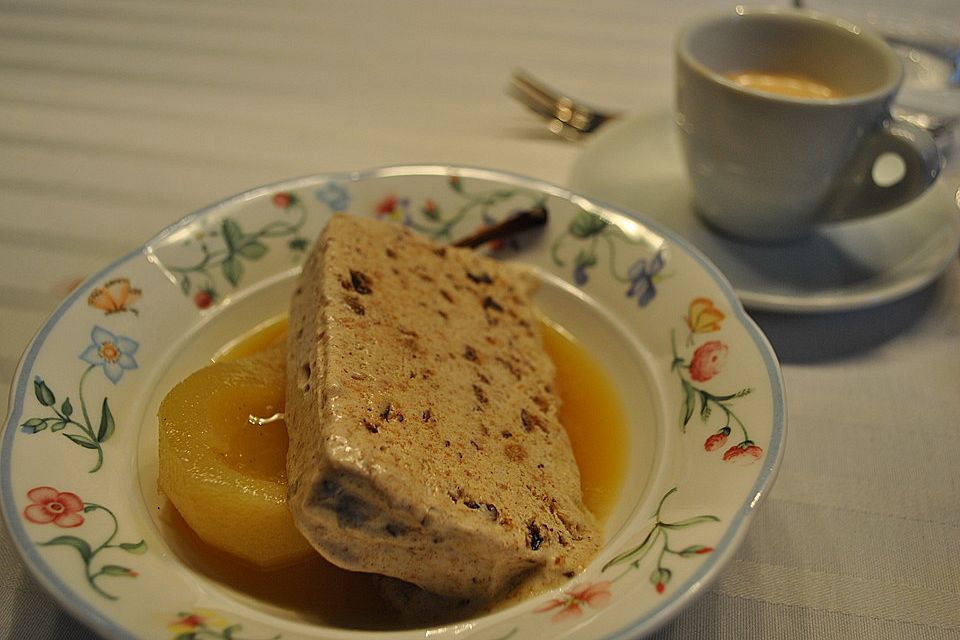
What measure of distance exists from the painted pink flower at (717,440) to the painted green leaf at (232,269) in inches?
39.9

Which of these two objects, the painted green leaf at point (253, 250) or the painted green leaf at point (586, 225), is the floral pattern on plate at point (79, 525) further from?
the painted green leaf at point (586, 225)

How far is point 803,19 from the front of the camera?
6.68 ft

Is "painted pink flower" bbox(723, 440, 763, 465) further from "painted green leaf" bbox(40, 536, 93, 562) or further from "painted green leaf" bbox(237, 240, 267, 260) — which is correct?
"painted green leaf" bbox(237, 240, 267, 260)

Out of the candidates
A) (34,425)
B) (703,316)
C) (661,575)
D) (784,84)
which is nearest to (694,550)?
(661,575)

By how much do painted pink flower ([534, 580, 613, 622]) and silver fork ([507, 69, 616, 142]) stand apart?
166 cm

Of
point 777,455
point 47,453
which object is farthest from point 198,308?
point 777,455

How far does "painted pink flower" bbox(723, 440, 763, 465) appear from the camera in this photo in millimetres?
1120

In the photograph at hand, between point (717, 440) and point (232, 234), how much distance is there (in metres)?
1.07

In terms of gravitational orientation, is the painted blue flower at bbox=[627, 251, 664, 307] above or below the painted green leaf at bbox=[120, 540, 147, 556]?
below

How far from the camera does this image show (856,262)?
1.86 metres

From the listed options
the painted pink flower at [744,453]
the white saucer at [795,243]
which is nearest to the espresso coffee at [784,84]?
the white saucer at [795,243]

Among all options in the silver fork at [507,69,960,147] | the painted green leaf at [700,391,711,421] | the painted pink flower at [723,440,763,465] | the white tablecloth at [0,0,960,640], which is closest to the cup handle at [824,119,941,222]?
the white tablecloth at [0,0,960,640]

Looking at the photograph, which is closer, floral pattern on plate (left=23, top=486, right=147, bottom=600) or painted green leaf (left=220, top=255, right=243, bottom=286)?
floral pattern on plate (left=23, top=486, right=147, bottom=600)

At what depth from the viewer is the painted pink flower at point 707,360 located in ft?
4.36
